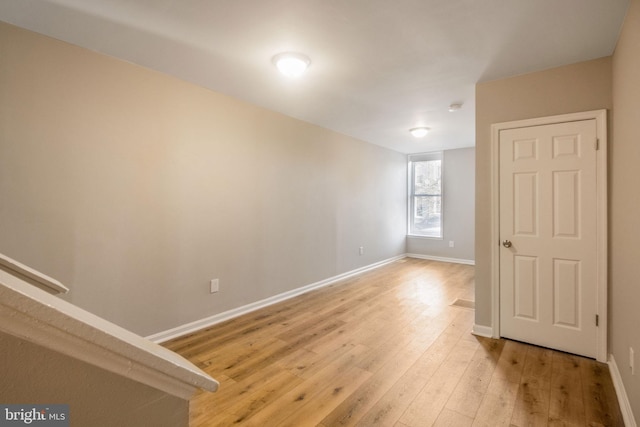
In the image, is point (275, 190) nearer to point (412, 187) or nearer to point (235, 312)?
point (235, 312)

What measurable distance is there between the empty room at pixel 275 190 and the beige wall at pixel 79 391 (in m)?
0.64

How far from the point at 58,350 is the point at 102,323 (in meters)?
0.07

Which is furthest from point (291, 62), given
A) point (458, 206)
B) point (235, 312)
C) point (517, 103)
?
point (458, 206)

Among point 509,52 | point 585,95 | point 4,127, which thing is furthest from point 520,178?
point 4,127

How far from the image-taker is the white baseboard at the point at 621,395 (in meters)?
1.65

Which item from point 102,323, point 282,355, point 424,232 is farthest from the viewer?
point 424,232

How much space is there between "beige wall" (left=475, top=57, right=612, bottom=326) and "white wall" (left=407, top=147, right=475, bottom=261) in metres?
3.56

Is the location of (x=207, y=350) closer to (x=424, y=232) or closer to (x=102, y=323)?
(x=102, y=323)

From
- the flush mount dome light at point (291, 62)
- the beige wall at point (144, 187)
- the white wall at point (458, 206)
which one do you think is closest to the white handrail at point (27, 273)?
the beige wall at point (144, 187)

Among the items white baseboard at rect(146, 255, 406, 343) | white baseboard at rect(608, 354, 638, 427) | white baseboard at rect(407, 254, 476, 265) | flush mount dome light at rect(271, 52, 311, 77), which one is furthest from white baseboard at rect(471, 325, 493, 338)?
white baseboard at rect(407, 254, 476, 265)

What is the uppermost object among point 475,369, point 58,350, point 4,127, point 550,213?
point 4,127

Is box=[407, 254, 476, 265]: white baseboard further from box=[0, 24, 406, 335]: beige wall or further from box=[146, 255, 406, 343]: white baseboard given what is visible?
box=[0, 24, 406, 335]: beige wall

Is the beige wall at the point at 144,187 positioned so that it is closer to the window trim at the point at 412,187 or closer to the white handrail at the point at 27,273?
the white handrail at the point at 27,273

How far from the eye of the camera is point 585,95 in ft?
7.91
